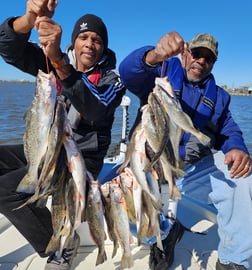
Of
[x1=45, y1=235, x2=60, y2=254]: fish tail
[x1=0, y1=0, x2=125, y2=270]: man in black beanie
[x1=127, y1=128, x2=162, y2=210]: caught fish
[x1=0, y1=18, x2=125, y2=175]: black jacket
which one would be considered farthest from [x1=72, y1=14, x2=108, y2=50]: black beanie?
[x1=45, y1=235, x2=60, y2=254]: fish tail

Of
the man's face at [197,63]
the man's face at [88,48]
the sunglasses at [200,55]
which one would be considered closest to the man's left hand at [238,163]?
the man's face at [197,63]

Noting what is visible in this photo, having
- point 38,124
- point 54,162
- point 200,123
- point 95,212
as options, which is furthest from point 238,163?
point 38,124

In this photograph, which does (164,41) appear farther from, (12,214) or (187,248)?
(187,248)

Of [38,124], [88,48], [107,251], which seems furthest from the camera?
[107,251]

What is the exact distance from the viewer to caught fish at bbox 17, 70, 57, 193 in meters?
1.90

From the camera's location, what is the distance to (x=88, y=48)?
9.66ft

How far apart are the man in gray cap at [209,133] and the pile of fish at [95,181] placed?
0.46m

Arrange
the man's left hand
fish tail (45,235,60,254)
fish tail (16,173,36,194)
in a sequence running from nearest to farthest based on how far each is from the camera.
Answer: fish tail (16,173,36,194) < fish tail (45,235,60,254) < the man's left hand

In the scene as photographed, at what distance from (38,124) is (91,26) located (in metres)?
1.39

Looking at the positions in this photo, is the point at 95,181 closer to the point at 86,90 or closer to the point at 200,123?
the point at 86,90

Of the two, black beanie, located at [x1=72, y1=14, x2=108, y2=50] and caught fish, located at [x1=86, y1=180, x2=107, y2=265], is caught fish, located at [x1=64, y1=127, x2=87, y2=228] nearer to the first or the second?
caught fish, located at [x1=86, y1=180, x2=107, y2=265]

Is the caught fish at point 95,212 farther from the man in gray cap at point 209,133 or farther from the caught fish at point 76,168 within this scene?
the man in gray cap at point 209,133

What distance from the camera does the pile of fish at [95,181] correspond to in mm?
1939

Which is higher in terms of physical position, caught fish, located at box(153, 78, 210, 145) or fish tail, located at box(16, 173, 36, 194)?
caught fish, located at box(153, 78, 210, 145)
